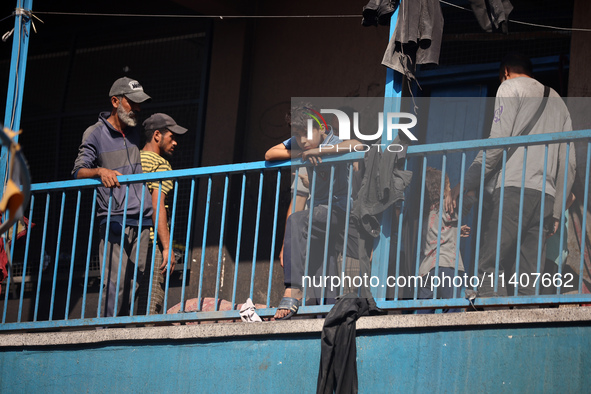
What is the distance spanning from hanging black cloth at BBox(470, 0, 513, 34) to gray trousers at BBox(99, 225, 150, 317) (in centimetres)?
295

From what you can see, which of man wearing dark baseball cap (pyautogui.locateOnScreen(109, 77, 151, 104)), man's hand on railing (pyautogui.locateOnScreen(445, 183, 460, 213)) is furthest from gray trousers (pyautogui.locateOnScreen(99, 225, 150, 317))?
man's hand on railing (pyautogui.locateOnScreen(445, 183, 460, 213))

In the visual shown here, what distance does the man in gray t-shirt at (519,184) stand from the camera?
554 cm

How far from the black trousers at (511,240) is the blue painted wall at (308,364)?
447mm

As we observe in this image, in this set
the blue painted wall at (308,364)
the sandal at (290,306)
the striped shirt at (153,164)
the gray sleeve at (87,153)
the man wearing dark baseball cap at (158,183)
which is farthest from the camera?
the striped shirt at (153,164)

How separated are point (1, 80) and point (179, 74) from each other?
2.52 metres

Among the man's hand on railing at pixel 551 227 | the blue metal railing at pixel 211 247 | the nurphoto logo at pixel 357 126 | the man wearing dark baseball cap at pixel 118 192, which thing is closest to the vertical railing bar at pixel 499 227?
the blue metal railing at pixel 211 247

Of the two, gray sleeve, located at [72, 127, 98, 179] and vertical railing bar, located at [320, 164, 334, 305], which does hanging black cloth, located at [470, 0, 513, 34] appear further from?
gray sleeve, located at [72, 127, 98, 179]

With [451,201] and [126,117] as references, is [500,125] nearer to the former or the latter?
[451,201]

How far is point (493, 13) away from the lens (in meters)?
6.12

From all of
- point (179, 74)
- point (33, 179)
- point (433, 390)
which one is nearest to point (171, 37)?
point (179, 74)

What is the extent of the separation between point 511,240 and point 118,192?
9.90ft

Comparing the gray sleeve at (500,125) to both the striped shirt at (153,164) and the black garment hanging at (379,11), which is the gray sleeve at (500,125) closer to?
the black garment hanging at (379,11)

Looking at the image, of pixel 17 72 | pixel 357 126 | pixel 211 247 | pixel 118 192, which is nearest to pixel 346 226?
pixel 118 192

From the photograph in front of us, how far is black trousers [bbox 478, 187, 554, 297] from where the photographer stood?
18.1 feet
